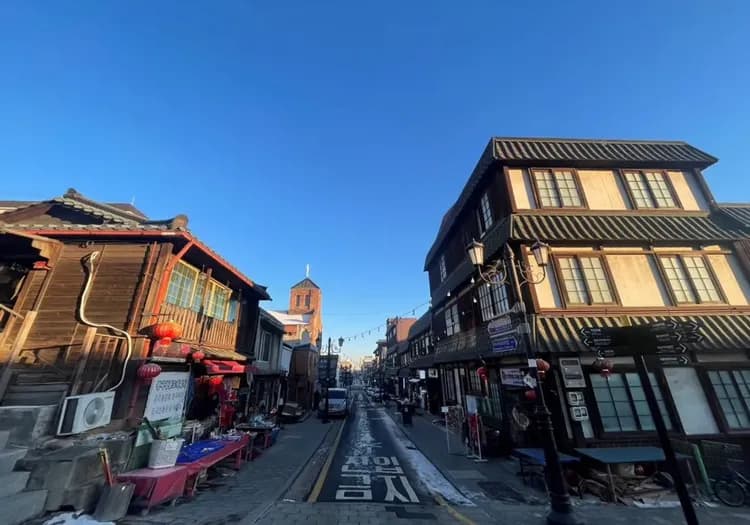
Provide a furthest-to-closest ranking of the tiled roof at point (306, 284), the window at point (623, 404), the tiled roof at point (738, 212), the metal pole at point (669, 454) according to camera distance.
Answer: the tiled roof at point (306, 284), the tiled roof at point (738, 212), the window at point (623, 404), the metal pole at point (669, 454)

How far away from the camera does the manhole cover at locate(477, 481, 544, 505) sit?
742 centimetres

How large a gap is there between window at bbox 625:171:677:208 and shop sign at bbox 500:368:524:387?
8712 mm

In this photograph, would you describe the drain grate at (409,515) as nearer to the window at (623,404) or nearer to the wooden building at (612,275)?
the wooden building at (612,275)

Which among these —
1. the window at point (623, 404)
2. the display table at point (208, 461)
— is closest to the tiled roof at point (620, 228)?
the window at point (623, 404)

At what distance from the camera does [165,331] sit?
8.01 m

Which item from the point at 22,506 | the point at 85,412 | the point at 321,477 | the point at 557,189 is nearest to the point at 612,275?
the point at 557,189

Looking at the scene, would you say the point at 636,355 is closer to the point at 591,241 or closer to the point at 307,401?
the point at 591,241

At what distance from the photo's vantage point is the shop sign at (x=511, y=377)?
385 inches

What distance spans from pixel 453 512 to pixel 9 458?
349 inches

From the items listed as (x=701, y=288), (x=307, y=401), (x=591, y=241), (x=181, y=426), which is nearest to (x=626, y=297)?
(x=591, y=241)

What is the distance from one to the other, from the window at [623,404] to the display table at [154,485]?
39.3 feet

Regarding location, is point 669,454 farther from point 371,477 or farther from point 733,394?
point 733,394

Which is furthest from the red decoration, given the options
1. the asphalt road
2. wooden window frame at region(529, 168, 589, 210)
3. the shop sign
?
wooden window frame at region(529, 168, 589, 210)

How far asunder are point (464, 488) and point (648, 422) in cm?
641
